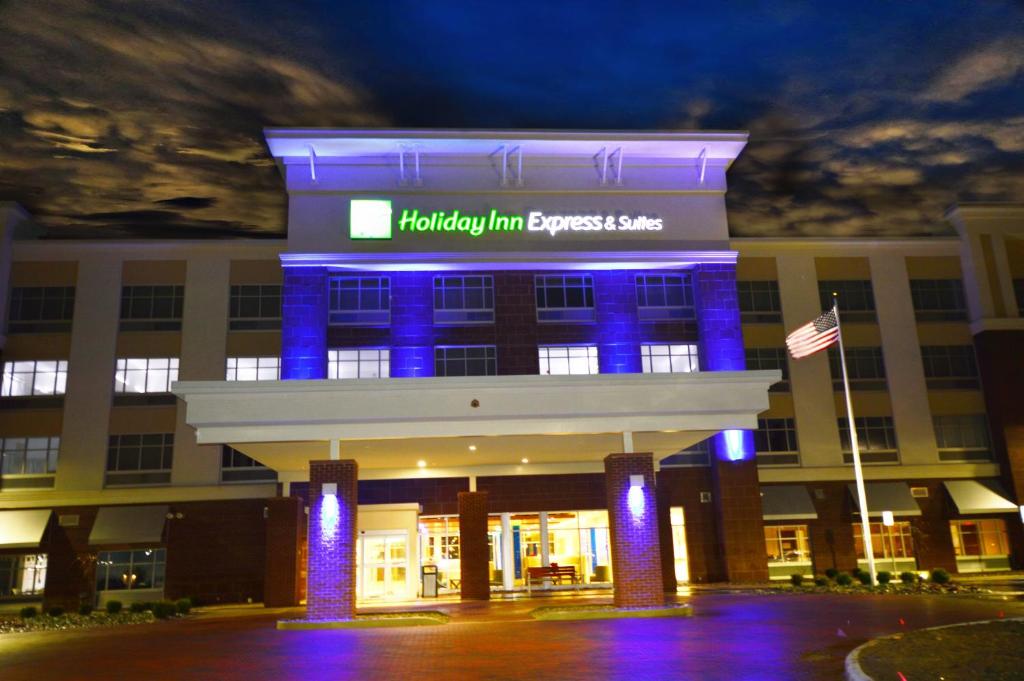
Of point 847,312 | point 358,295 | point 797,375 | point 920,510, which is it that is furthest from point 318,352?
point 920,510

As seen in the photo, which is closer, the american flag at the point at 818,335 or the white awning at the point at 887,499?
the american flag at the point at 818,335

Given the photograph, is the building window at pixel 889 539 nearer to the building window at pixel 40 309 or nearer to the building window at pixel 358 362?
the building window at pixel 358 362

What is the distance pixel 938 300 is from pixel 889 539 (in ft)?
40.1

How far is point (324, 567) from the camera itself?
2139 cm

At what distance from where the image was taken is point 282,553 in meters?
32.5

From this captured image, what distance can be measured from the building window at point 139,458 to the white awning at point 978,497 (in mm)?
35888

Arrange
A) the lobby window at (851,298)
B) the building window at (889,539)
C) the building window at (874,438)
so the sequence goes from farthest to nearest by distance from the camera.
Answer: the lobby window at (851,298), the building window at (874,438), the building window at (889,539)

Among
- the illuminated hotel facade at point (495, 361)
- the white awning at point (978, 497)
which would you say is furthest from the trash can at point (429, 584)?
the white awning at point (978, 497)

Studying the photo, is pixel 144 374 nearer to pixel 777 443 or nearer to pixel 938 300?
pixel 777 443

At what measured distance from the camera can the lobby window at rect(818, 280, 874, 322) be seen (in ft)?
136

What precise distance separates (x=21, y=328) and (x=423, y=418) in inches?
1017

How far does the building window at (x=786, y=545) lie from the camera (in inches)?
1533

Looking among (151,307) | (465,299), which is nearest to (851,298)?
(465,299)

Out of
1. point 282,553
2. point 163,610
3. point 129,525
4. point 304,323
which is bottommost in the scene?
point 163,610
